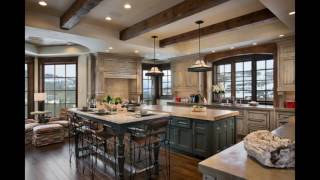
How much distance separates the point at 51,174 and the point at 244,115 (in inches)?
191

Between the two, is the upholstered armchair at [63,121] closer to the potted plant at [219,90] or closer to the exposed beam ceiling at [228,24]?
the exposed beam ceiling at [228,24]

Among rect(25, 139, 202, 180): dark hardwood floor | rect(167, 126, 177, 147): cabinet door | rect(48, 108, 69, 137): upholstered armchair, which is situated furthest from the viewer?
rect(48, 108, 69, 137): upholstered armchair

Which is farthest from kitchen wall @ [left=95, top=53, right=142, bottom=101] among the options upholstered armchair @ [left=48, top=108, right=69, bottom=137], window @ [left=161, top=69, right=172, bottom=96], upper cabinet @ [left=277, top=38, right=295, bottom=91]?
upper cabinet @ [left=277, top=38, right=295, bottom=91]

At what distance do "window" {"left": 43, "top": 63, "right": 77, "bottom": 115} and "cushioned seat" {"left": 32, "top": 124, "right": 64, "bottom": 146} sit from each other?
2.26m

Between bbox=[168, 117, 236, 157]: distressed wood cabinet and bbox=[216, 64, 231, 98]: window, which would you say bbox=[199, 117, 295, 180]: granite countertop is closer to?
bbox=[168, 117, 236, 157]: distressed wood cabinet

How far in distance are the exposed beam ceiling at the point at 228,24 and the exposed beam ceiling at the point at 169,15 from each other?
56.1 inches

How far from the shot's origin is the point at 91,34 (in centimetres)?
479

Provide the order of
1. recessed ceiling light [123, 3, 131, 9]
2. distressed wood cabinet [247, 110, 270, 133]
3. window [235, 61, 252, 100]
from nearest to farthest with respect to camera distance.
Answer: recessed ceiling light [123, 3, 131, 9] < distressed wood cabinet [247, 110, 270, 133] < window [235, 61, 252, 100]

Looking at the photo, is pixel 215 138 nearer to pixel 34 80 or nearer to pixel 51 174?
pixel 51 174

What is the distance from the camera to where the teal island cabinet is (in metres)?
3.83

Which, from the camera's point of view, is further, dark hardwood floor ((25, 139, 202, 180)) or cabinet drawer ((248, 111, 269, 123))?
cabinet drawer ((248, 111, 269, 123))

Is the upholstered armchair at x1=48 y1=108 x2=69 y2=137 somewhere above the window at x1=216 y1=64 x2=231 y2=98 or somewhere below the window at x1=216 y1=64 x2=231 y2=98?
below

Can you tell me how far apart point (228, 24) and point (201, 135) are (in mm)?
2615
